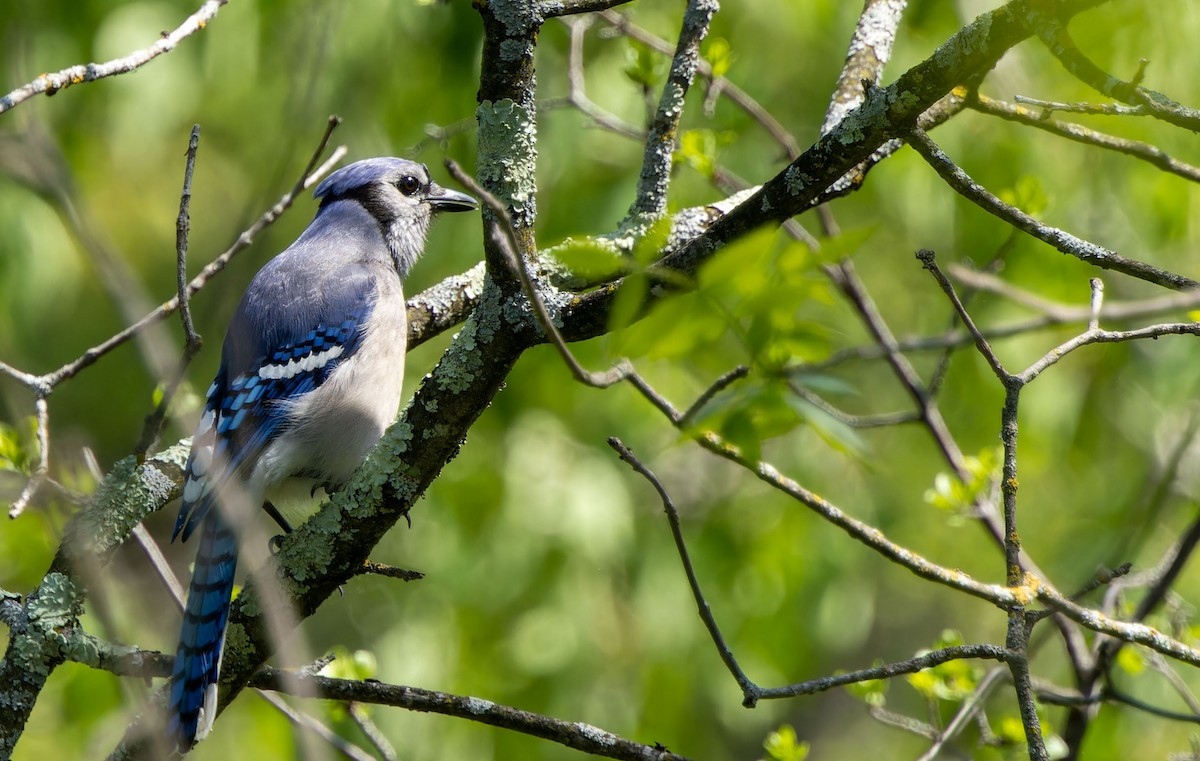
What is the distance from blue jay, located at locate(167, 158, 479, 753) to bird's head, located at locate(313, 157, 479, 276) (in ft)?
0.10

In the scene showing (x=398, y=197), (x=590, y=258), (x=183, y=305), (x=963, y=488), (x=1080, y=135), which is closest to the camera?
(x=590, y=258)

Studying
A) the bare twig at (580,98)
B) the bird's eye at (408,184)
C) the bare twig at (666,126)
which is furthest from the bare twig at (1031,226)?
the bird's eye at (408,184)

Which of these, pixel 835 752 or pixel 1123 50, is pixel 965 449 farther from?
pixel 835 752

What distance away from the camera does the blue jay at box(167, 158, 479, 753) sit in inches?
100.0

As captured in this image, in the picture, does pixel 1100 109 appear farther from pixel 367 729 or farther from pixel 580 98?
pixel 367 729

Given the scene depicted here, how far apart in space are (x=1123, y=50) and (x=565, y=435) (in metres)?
2.11

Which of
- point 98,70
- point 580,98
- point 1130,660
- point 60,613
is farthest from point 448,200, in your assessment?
point 1130,660

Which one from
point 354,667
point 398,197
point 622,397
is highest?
point 398,197

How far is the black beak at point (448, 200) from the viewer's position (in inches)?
139

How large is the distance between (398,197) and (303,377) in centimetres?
79

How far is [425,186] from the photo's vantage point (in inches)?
141

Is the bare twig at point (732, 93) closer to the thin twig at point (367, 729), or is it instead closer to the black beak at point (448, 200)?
the black beak at point (448, 200)

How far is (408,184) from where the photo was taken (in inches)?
140

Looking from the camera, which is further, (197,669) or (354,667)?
(354,667)
